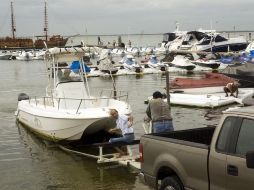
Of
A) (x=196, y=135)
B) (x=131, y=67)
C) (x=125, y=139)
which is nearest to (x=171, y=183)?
(x=196, y=135)

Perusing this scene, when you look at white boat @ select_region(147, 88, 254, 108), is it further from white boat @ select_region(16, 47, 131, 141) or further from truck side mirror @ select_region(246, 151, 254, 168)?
truck side mirror @ select_region(246, 151, 254, 168)

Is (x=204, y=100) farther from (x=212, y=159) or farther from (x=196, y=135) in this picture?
(x=212, y=159)

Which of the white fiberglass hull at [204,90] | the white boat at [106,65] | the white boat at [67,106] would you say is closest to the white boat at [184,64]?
the white boat at [106,65]

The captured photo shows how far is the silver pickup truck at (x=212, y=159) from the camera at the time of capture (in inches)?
229

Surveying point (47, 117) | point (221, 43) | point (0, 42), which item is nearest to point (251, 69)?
point (47, 117)

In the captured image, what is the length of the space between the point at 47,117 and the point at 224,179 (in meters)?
9.87

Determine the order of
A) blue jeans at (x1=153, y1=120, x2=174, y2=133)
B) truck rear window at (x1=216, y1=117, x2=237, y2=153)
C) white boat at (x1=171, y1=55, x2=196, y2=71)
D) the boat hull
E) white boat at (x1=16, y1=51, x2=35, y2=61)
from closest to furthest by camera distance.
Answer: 1. truck rear window at (x1=216, y1=117, x2=237, y2=153)
2. blue jeans at (x1=153, y1=120, x2=174, y2=133)
3. the boat hull
4. white boat at (x1=171, y1=55, x2=196, y2=71)
5. white boat at (x1=16, y1=51, x2=35, y2=61)

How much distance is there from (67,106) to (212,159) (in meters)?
10.1

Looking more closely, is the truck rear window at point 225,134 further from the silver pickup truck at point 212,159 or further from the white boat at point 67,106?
the white boat at point 67,106

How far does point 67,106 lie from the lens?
15.8 metres

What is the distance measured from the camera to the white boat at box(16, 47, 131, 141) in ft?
46.3

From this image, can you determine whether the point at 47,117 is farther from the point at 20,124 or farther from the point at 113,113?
the point at 20,124

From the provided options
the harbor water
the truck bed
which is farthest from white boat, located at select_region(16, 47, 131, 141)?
the truck bed

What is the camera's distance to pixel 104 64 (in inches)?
1848
